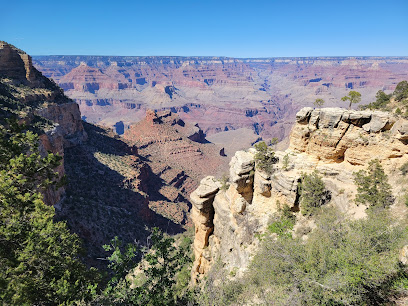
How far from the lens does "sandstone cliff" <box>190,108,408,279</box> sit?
59.4 feet

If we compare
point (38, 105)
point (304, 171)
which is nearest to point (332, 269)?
point (304, 171)

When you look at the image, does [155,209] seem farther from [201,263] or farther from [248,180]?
[248,180]

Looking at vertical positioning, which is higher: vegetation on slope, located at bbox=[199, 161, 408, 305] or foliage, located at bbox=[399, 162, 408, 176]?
foliage, located at bbox=[399, 162, 408, 176]

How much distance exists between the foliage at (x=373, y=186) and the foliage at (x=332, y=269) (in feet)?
6.47

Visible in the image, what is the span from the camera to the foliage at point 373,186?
16484mm

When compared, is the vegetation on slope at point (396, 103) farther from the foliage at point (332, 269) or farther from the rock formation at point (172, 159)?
the rock formation at point (172, 159)

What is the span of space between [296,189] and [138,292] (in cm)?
1351

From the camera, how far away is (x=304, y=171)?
20.7 metres

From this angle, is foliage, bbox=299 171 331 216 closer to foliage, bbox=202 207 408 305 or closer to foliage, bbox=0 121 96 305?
foliage, bbox=202 207 408 305

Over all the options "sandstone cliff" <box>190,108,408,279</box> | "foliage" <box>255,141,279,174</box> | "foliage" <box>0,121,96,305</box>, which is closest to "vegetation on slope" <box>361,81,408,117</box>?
"sandstone cliff" <box>190,108,408,279</box>

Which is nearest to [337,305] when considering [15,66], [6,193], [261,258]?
[261,258]

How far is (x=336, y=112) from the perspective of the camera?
20266 mm

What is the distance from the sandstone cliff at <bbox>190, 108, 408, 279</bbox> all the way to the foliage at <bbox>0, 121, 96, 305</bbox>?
12.0 m

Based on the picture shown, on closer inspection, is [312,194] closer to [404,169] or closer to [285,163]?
[285,163]
